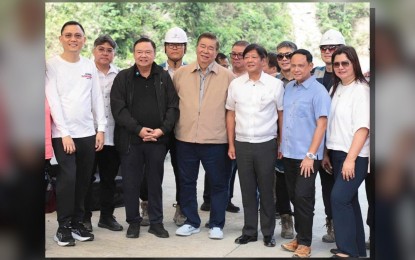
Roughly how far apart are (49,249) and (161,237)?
968mm

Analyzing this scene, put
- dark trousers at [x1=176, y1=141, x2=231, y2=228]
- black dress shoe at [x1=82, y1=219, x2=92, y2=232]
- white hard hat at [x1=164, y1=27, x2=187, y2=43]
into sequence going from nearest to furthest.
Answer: dark trousers at [x1=176, y1=141, x2=231, y2=228] < black dress shoe at [x1=82, y1=219, x2=92, y2=232] < white hard hat at [x1=164, y1=27, x2=187, y2=43]

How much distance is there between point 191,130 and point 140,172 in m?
0.56

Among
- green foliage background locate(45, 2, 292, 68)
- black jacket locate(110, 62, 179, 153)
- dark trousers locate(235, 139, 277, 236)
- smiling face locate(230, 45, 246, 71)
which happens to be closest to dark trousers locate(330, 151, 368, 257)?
dark trousers locate(235, 139, 277, 236)

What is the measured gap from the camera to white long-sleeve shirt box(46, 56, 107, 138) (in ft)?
16.1

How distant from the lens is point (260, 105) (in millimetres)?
5098

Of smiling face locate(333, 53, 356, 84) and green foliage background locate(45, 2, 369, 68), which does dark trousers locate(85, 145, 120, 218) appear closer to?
smiling face locate(333, 53, 356, 84)

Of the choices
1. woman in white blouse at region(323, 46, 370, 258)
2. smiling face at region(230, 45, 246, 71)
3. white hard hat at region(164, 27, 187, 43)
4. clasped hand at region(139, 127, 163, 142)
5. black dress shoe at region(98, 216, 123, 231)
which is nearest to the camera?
woman in white blouse at region(323, 46, 370, 258)

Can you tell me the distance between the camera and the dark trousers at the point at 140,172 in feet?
17.6

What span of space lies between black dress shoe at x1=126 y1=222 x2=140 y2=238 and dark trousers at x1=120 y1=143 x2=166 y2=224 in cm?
3

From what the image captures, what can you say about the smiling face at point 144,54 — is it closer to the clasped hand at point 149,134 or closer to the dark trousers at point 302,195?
the clasped hand at point 149,134

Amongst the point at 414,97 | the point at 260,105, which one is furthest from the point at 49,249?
the point at 414,97

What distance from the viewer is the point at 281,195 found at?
5.64m

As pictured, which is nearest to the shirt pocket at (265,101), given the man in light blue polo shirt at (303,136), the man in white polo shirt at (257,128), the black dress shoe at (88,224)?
the man in white polo shirt at (257,128)

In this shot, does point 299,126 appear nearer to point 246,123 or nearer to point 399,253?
point 246,123
